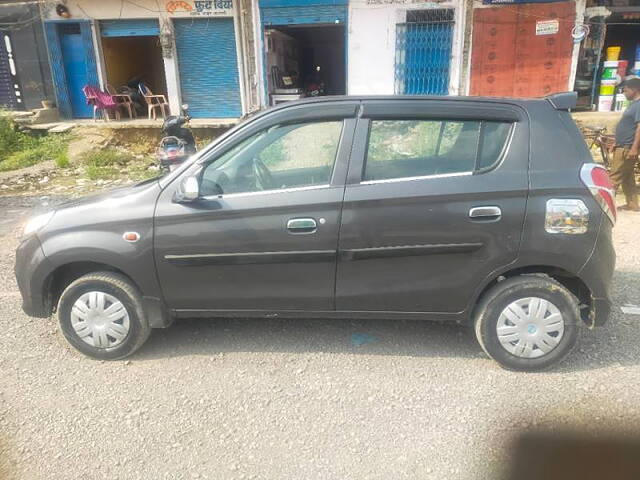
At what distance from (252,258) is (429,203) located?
1130 millimetres

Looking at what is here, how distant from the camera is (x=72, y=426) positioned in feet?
8.76

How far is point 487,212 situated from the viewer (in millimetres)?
2879

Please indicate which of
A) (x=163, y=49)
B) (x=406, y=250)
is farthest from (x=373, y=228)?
(x=163, y=49)

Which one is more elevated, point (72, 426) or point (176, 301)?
point (176, 301)

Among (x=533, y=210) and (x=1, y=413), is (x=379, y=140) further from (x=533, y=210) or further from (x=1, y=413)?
(x=1, y=413)

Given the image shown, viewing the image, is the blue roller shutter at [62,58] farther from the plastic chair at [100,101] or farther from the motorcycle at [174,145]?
the motorcycle at [174,145]

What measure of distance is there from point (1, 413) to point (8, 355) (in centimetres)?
72

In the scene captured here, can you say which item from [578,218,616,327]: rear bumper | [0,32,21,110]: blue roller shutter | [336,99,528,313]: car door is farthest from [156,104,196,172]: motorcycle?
[0,32,21,110]: blue roller shutter

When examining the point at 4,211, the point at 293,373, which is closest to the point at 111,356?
Result: the point at 293,373

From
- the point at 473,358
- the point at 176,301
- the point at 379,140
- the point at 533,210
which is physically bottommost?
the point at 473,358

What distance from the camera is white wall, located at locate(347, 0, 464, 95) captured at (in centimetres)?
1126

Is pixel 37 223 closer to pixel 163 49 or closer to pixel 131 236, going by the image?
pixel 131 236

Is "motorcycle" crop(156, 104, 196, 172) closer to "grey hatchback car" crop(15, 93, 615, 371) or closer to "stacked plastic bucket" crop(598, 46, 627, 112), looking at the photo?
"grey hatchback car" crop(15, 93, 615, 371)

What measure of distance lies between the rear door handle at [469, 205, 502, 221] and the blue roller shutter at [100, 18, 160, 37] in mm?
12032
